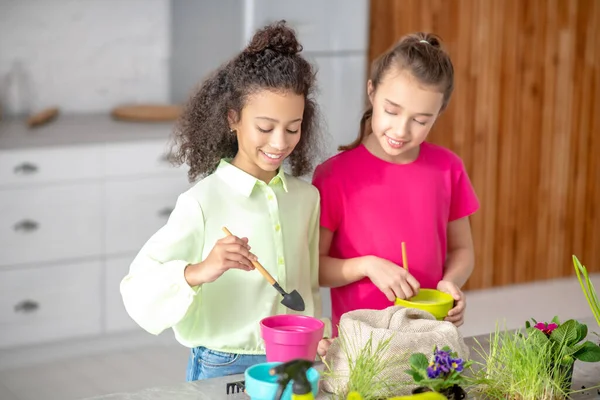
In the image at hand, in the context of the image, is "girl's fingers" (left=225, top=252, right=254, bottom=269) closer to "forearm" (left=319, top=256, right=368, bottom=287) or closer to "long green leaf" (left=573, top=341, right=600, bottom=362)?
"forearm" (left=319, top=256, right=368, bottom=287)

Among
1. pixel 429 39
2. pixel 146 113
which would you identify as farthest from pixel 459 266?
pixel 146 113

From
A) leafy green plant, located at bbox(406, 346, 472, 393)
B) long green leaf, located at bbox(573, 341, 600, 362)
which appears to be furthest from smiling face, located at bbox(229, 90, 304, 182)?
long green leaf, located at bbox(573, 341, 600, 362)

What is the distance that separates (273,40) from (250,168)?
0.25 meters

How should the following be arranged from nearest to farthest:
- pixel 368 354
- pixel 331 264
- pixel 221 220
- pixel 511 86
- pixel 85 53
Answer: pixel 368 354
pixel 221 220
pixel 331 264
pixel 85 53
pixel 511 86

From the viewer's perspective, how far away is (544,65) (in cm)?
467

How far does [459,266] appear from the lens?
214cm

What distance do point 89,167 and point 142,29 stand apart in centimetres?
90

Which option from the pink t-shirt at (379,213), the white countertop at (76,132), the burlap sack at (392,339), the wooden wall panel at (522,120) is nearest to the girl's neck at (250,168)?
the pink t-shirt at (379,213)

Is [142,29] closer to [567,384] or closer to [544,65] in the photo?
[544,65]

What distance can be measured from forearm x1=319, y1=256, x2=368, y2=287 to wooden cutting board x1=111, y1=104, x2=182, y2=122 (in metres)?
2.22

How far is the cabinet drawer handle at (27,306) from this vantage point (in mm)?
3771

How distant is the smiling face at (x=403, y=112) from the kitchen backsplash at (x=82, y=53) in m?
2.58

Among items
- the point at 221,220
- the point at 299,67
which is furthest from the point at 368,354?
the point at 299,67

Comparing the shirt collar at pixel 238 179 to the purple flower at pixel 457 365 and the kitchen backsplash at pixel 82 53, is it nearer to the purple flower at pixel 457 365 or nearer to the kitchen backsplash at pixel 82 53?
the purple flower at pixel 457 365
